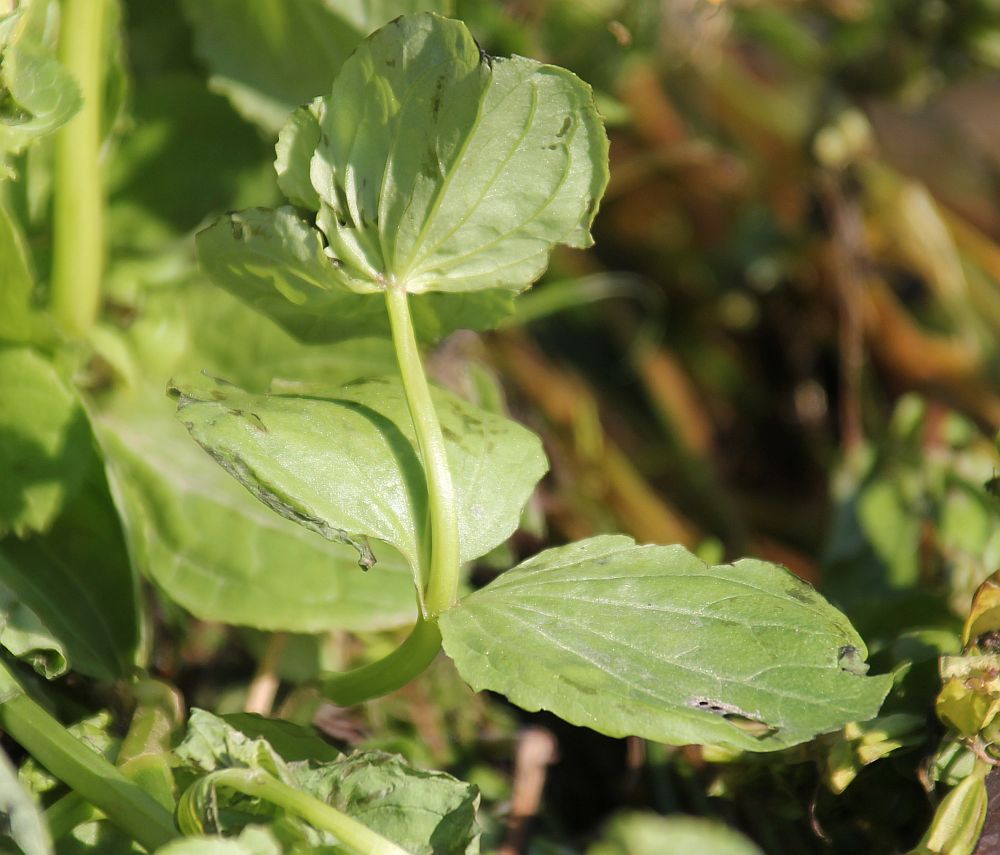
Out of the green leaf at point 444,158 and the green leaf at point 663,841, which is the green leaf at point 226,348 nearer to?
the green leaf at point 444,158

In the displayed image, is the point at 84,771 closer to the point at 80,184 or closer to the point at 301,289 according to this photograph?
the point at 301,289

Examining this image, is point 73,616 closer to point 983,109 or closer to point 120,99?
point 120,99

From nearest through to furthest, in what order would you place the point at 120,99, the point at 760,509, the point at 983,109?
the point at 120,99, the point at 760,509, the point at 983,109

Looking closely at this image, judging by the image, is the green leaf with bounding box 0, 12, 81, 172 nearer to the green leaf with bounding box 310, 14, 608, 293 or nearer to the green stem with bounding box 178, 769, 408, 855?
the green leaf with bounding box 310, 14, 608, 293

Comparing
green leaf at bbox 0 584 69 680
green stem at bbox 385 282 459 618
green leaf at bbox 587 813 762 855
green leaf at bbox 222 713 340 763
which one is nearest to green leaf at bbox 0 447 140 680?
green leaf at bbox 0 584 69 680

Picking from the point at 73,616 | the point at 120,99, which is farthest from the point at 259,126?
the point at 73,616

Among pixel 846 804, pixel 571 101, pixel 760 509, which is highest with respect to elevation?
pixel 571 101
